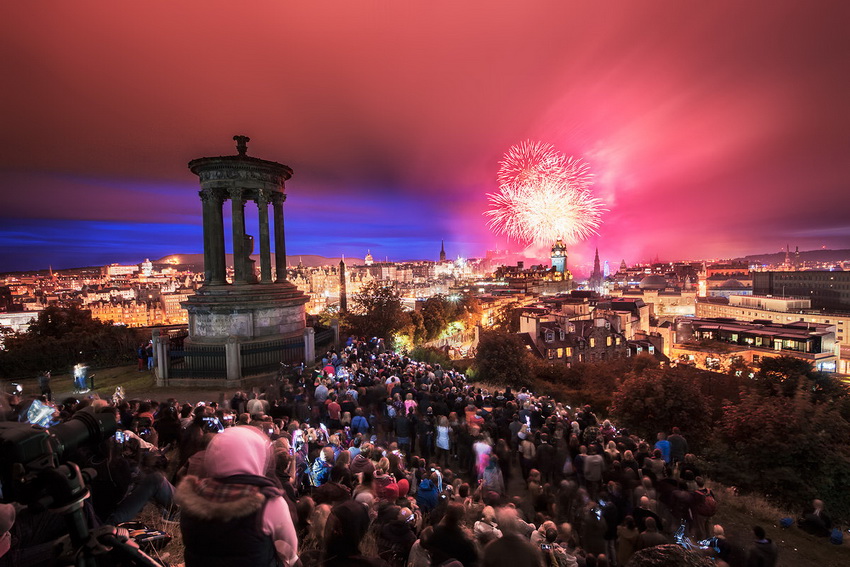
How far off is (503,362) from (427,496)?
77.5 ft

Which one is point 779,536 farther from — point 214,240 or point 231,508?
point 214,240

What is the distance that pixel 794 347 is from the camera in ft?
168

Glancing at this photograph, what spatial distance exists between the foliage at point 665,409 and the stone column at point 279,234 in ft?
57.5

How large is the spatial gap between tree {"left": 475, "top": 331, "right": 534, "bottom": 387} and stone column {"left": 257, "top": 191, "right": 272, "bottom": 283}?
16725mm

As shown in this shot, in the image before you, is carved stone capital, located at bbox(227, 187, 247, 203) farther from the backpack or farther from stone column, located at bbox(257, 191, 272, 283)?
the backpack

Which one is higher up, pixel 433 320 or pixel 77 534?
pixel 77 534

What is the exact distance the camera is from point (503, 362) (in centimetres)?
2917

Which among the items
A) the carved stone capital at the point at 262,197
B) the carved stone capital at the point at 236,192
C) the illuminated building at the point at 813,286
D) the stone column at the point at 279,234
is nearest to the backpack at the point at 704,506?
the stone column at the point at 279,234

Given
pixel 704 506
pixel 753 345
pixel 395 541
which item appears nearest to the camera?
pixel 395 541

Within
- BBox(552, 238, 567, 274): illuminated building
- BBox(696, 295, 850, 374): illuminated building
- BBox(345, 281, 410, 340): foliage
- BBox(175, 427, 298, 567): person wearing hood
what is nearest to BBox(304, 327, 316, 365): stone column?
BBox(345, 281, 410, 340): foliage

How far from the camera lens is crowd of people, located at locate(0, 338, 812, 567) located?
257cm

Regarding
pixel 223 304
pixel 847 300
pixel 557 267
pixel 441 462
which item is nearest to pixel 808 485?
pixel 441 462

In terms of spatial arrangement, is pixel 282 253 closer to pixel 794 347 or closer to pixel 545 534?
pixel 545 534

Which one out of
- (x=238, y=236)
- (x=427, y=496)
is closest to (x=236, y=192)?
(x=238, y=236)
